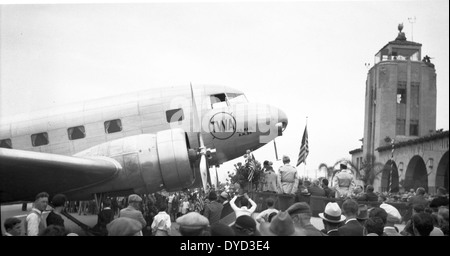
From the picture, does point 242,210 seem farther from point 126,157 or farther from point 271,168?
point 126,157

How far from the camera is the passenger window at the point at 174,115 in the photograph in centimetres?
823

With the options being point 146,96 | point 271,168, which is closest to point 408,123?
point 271,168

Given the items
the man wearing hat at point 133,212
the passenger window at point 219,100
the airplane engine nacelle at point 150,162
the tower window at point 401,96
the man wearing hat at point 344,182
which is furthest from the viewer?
the passenger window at point 219,100

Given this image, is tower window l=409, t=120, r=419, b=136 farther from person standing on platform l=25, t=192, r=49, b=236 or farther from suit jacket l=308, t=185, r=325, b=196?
person standing on platform l=25, t=192, r=49, b=236

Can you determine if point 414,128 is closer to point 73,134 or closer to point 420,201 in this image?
point 420,201

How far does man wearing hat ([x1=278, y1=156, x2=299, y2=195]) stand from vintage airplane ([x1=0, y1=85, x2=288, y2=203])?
1501 millimetres

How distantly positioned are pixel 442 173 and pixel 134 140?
484 cm

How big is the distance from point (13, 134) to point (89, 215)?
2.36 metres

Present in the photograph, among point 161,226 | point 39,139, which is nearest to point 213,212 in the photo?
point 161,226

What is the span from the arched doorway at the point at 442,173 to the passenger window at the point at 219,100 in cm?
492

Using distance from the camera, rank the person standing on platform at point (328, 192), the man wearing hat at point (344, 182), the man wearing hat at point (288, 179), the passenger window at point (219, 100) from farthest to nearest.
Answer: the passenger window at point (219, 100)
the man wearing hat at point (288, 179)
the man wearing hat at point (344, 182)
the person standing on platform at point (328, 192)

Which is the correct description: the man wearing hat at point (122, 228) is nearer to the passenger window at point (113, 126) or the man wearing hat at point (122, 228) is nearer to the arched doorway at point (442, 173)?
the arched doorway at point (442, 173)

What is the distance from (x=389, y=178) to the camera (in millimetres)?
6289

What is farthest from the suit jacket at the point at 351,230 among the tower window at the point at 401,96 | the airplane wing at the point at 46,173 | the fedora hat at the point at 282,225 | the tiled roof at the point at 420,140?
the airplane wing at the point at 46,173
